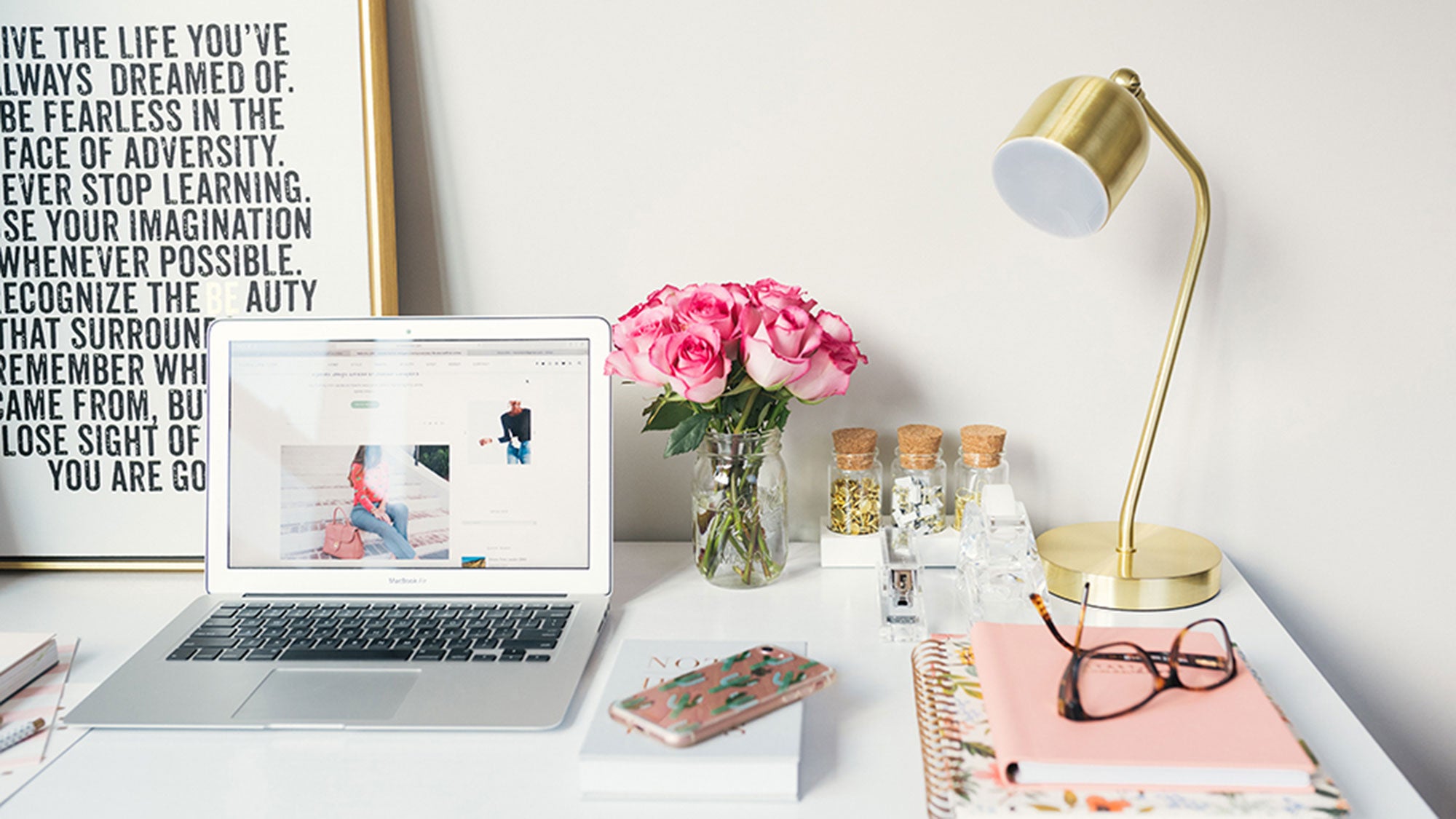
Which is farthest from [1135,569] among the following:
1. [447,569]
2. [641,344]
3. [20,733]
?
[20,733]

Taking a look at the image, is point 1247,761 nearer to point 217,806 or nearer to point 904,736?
point 904,736

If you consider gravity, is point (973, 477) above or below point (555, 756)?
above

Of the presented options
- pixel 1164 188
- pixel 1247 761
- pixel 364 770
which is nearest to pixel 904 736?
pixel 1247 761

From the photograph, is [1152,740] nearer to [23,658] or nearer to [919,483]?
[919,483]

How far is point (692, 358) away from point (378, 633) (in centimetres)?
36

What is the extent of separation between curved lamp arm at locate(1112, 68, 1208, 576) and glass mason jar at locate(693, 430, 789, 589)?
33cm

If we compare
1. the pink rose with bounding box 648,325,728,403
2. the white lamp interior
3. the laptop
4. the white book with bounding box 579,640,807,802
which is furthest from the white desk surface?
the white lamp interior

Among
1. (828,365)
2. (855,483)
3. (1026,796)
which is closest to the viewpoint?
(1026,796)

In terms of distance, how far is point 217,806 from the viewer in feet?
2.14

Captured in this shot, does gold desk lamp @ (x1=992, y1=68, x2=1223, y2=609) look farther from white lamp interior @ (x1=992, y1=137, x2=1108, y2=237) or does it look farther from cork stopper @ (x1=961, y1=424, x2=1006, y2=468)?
cork stopper @ (x1=961, y1=424, x2=1006, y2=468)

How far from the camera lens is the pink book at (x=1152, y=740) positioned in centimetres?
62

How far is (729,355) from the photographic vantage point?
92 cm

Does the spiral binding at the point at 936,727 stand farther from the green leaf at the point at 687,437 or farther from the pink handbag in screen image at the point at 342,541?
the pink handbag in screen image at the point at 342,541

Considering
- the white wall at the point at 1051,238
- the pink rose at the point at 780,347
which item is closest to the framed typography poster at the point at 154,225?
the white wall at the point at 1051,238
